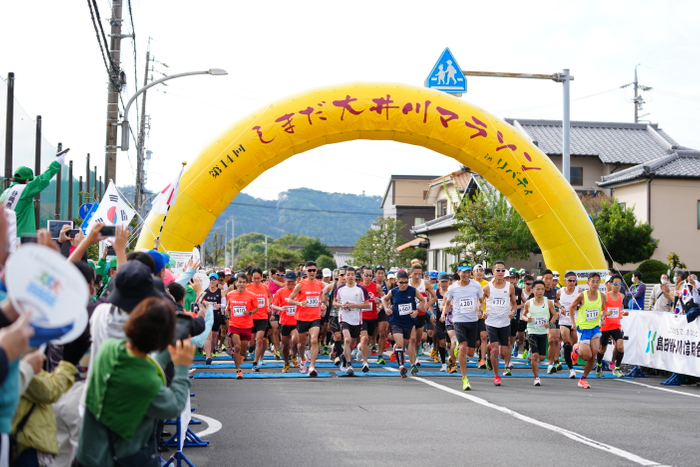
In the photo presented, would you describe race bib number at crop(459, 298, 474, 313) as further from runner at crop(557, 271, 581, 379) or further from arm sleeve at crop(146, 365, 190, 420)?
arm sleeve at crop(146, 365, 190, 420)

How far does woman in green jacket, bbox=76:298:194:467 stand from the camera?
3.54 meters

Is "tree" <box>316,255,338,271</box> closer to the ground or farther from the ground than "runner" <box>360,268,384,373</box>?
farther from the ground

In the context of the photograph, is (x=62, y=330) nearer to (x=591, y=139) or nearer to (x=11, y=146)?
(x=11, y=146)

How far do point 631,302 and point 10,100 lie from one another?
14.5 m

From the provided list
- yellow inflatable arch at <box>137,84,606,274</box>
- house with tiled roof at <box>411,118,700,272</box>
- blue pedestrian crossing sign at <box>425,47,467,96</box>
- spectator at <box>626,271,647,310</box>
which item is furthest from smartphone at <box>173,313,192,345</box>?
house with tiled roof at <box>411,118,700,272</box>

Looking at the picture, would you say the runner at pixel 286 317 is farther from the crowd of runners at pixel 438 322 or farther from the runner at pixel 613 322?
the runner at pixel 613 322

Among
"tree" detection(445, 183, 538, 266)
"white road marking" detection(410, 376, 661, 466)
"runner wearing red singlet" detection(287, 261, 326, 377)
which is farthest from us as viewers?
"tree" detection(445, 183, 538, 266)

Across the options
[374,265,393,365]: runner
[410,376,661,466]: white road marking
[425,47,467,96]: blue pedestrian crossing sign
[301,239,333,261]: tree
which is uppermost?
[425,47,467,96]: blue pedestrian crossing sign

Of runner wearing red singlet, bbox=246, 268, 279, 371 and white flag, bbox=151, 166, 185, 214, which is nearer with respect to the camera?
white flag, bbox=151, 166, 185, 214

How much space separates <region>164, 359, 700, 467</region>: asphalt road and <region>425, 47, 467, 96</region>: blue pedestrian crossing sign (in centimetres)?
820

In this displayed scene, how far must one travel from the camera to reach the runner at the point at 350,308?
13.6 m

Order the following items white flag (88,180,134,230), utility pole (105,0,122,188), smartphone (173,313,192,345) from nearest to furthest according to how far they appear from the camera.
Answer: smartphone (173,313,192,345) → white flag (88,180,134,230) → utility pole (105,0,122,188)

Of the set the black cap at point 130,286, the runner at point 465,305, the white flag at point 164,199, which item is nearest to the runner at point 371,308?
the runner at point 465,305

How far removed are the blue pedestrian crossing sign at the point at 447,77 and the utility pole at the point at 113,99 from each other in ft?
25.0
